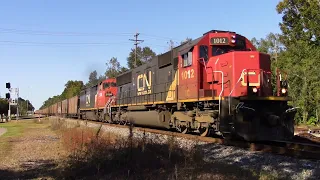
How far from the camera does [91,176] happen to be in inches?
304

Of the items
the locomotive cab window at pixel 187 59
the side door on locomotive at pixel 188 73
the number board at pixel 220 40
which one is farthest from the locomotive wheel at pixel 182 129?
the number board at pixel 220 40

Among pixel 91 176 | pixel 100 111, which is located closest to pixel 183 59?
pixel 91 176

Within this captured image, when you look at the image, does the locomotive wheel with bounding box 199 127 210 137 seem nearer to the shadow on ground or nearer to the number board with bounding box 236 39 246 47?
the shadow on ground

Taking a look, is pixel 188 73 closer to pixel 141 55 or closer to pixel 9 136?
pixel 9 136

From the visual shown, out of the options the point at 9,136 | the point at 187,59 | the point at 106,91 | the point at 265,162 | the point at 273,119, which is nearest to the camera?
the point at 265,162

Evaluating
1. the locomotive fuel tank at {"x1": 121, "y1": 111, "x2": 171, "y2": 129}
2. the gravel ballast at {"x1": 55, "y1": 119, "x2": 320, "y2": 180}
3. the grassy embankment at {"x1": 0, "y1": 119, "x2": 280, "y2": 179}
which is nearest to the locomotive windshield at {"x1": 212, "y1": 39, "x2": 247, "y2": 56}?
the locomotive fuel tank at {"x1": 121, "y1": 111, "x2": 171, "y2": 129}

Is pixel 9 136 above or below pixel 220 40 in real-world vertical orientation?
below

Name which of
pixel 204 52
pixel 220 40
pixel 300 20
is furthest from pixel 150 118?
pixel 300 20

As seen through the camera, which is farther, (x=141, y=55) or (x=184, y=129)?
(x=141, y=55)

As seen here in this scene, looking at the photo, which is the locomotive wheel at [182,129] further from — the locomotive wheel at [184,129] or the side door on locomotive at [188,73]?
the side door on locomotive at [188,73]

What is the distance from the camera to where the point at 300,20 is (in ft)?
115

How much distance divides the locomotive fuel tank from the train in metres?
0.05

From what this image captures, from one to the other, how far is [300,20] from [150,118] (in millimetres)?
23703

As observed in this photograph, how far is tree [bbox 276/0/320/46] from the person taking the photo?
108 ft
